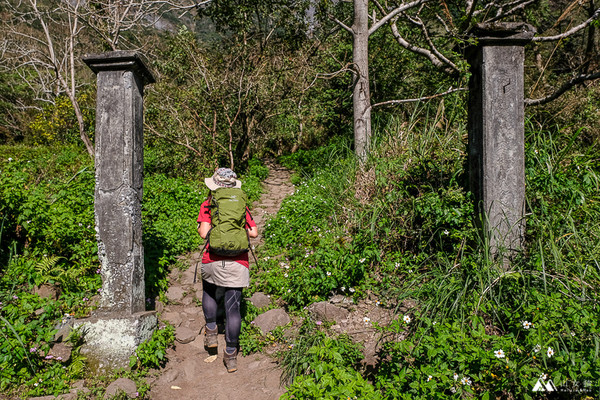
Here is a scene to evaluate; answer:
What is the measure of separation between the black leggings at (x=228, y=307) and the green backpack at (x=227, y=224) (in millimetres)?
412

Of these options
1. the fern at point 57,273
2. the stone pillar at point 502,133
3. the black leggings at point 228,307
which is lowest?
the black leggings at point 228,307

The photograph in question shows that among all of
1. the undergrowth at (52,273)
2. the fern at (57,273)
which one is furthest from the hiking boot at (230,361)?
the fern at (57,273)

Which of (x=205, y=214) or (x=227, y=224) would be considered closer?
(x=227, y=224)

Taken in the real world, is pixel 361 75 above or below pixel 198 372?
above

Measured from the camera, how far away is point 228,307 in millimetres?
3641

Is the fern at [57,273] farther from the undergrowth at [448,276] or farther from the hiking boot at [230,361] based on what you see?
the undergrowth at [448,276]

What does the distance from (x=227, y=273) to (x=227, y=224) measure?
19.2 inches

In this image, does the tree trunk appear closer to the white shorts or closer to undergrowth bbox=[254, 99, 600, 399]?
undergrowth bbox=[254, 99, 600, 399]

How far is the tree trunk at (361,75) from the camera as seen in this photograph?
699cm
